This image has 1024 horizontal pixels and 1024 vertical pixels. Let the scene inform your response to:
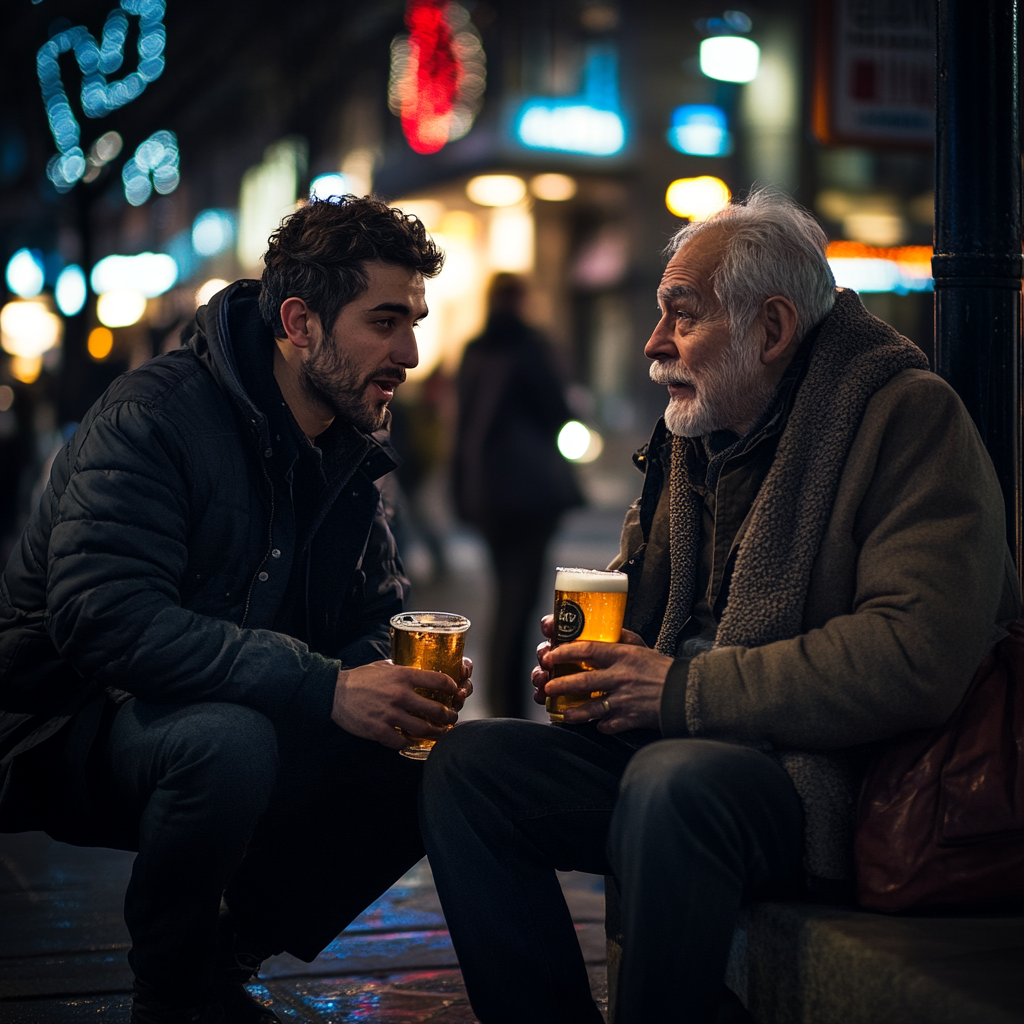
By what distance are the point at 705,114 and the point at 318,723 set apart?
19.3 meters

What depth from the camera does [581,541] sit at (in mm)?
17234

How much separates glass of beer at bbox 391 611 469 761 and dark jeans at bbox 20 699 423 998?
293mm

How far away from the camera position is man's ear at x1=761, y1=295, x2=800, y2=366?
2746 millimetres

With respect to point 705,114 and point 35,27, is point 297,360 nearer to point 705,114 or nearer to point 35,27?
point 35,27

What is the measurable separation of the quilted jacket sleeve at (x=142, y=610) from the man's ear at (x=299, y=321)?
0.48 meters

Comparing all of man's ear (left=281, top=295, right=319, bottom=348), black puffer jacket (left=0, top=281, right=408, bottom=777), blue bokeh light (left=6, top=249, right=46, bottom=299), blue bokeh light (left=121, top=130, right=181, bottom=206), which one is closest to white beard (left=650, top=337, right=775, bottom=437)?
black puffer jacket (left=0, top=281, right=408, bottom=777)

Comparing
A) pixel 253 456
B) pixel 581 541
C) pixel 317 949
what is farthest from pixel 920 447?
pixel 581 541

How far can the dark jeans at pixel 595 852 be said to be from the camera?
2.15m

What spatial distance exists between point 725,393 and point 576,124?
19.3 m

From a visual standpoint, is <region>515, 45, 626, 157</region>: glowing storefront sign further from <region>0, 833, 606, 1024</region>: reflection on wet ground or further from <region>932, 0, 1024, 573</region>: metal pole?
<region>932, 0, 1024, 573</region>: metal pole

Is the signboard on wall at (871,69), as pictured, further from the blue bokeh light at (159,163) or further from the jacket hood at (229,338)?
the blue bokeh light at (159,163)

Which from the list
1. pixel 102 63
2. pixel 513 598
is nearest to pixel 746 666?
pixel 513 598

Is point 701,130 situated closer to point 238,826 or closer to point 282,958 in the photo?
point 282,958

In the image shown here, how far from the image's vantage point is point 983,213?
296 centimetres
